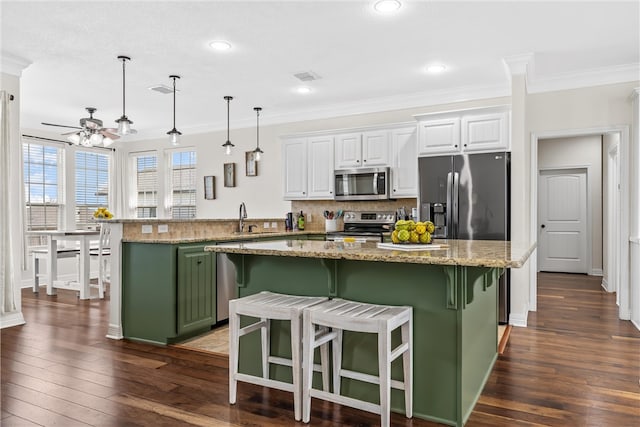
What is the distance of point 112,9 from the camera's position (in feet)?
10.5

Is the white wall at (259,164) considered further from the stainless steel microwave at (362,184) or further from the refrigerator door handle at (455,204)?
the refrigerator door handle at (455,204)

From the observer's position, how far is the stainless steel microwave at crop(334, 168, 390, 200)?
17.9ft

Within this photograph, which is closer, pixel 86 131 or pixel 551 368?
pixel 551 368

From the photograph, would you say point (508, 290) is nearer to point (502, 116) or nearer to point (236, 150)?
point (502, 116)

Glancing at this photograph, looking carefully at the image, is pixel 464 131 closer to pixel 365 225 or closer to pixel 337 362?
pixel 365 225

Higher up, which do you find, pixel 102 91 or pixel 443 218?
pixel 102 91

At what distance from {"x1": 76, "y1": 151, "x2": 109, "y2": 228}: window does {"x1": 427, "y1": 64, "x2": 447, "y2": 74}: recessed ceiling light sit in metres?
6.09

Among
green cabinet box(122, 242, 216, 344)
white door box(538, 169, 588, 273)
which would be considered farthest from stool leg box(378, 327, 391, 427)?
white door box(538, 169, 588, 273)

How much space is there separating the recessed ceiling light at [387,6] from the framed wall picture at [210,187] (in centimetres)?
470

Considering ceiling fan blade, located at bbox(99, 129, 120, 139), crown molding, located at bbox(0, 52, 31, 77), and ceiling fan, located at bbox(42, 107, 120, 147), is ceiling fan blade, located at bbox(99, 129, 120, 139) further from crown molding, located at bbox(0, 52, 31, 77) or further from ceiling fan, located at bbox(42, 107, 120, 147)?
crown molding, located at bbox(0, 52, 31, 77)

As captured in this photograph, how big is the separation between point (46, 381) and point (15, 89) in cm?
304

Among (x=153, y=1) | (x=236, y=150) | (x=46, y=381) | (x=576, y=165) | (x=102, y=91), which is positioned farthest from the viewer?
(x=576, y=165)

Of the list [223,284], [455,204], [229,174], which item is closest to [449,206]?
[455,204]

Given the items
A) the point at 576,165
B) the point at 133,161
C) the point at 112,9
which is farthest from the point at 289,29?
the point at 576,165
